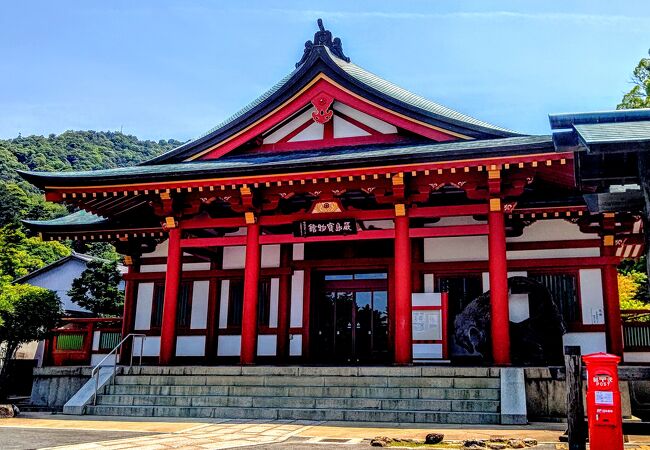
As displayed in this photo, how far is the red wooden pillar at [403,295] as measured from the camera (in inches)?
522

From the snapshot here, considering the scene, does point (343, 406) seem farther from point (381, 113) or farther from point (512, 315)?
point (381, 113)

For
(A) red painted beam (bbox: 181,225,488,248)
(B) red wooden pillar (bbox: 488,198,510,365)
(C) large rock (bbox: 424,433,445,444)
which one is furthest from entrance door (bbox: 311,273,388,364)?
(C) large rock (bbox: 424,433,445,444)

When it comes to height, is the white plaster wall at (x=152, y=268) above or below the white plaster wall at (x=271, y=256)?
below

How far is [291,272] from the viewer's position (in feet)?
56.4

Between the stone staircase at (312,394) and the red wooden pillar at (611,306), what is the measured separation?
4.51m

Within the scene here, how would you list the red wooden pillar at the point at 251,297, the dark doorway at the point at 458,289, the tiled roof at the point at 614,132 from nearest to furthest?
the tiled roof at the point at 614,132, the red wooden pillar at the point at 251,297, the dark doorway at the point at 458,289

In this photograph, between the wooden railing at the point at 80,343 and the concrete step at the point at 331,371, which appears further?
the wooden railing at the point at 80,343

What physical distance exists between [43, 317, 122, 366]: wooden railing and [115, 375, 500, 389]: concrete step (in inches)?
151

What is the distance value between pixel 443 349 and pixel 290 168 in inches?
239

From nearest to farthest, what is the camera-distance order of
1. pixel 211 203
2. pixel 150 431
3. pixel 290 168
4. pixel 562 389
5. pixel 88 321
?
pixel 150 431, pixel 562 389, pixel 290 168, pixel 211 203, pixel 88 321

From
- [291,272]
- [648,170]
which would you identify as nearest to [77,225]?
[291,272]

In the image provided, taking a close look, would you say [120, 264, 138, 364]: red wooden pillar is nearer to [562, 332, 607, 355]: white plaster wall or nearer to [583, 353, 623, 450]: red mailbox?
[562, 332, 607, 355]: white plaster wall

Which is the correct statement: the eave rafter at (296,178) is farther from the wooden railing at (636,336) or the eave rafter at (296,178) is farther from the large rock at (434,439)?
the large rock at (434,439)

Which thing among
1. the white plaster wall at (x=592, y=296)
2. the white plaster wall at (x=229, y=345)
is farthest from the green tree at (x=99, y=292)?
the white plaster wall at (x=592, y=296)
